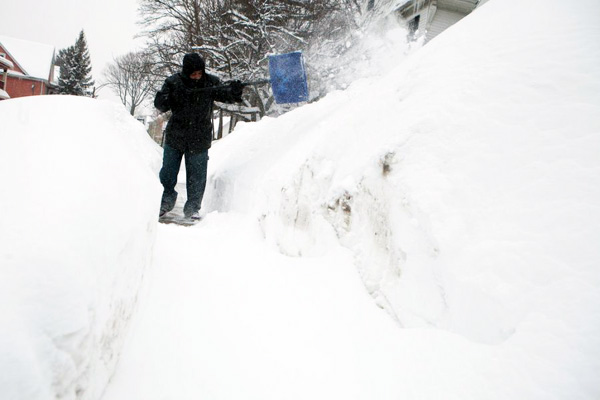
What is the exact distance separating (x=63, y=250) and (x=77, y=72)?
42873 millimetres

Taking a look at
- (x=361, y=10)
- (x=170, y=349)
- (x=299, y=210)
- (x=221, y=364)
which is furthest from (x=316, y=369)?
(x=361, y=10)

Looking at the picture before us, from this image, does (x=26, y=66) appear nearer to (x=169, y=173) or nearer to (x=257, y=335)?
(x=169, y=173)

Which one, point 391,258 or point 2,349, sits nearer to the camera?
point 2,349

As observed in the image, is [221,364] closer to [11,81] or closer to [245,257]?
[245,257]

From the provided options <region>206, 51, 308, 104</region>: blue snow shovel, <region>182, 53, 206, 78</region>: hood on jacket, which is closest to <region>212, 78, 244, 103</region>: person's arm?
<region>182, 53, 206, 78</region>: hood on jacket

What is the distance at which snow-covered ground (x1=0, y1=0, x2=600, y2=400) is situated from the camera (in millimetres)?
860

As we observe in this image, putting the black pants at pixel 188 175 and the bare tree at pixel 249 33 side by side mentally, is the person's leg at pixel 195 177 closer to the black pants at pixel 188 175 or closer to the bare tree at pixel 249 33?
the black pants at pixel 188 175

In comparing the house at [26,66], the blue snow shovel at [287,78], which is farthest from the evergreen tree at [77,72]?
the blue snow shovel at [287,78]

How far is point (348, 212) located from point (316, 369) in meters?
1.06

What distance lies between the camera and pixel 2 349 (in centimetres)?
58

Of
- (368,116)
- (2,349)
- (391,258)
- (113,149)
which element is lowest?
(2,349)

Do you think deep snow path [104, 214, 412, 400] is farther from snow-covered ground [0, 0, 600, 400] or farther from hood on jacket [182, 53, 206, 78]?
hood on jacket [182, 53, 206, 78]

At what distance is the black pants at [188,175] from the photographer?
369cm

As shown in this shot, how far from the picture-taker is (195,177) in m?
3.76
